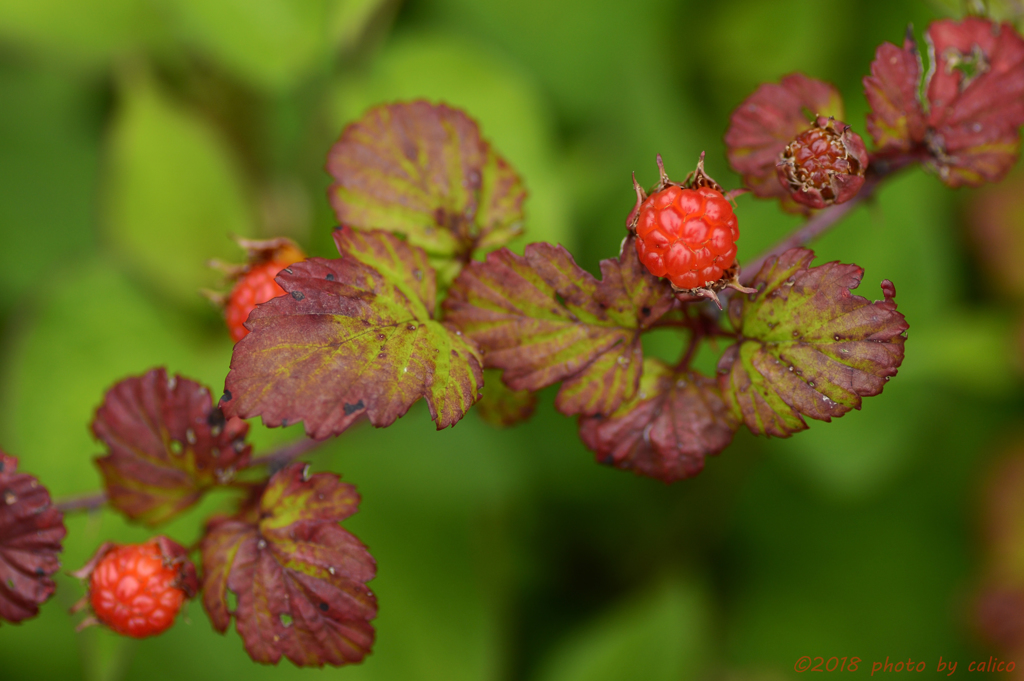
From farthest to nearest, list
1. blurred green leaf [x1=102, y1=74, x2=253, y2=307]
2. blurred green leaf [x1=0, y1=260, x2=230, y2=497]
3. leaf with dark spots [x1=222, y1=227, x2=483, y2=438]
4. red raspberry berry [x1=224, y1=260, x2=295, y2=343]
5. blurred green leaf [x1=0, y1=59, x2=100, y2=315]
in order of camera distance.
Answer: blurred green leaf [x1=0, y1=59, x2=100, y2=315], blurred green leaf [x1=102, y1=74, x2=253, y2=307], blurred green leaf [x1=0, y1=260, x2=230, y2=497], red raspberry berry [x1=224, y1=260, x2=295, y2=343], leaf with dark spots [x1=222, y1=227, x2=483, y2=438]

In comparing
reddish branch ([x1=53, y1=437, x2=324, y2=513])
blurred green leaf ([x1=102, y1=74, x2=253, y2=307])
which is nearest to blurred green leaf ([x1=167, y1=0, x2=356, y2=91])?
blurred green leaf ([x1=102, y1=74, x2=253, y2=307])

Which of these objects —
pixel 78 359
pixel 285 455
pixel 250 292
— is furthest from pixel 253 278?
pixel 78 359

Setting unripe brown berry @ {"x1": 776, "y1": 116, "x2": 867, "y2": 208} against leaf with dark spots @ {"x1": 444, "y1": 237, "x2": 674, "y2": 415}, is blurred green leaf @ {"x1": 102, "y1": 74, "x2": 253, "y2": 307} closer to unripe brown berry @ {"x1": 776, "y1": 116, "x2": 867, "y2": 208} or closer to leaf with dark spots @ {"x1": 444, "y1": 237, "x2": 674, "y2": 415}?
leaf with dark spots @ {"x1": 444, "y1": 237, "x2": 674, "y2": 415}

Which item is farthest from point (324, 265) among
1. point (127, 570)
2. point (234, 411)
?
point (127, 570)

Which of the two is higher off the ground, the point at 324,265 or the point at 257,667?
the point at 324,265

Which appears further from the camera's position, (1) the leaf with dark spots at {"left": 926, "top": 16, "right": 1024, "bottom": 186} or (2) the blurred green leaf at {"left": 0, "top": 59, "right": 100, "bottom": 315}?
(2) the blurred green leaf at {"left": 0, "top": 59, "right": 100, "bottom": 315}

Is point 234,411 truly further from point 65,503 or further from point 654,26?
point 654,26

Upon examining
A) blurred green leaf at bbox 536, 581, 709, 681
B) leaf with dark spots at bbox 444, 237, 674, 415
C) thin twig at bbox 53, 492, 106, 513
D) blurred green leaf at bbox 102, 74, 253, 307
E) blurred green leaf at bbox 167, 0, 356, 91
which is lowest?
blurred green leaf at bbox 536, 581, 709, 681
